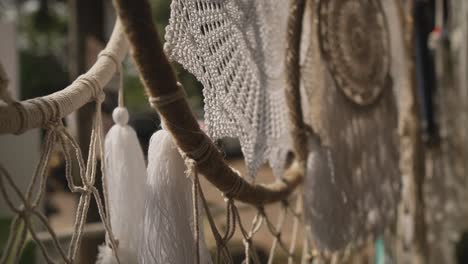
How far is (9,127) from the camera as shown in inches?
12.2

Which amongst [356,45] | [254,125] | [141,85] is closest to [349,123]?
[356,45]

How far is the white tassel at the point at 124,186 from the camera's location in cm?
44

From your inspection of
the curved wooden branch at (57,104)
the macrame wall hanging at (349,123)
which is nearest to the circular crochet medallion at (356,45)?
the macrame wall hanging at (349,123)

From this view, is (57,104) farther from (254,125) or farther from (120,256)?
(254,125)

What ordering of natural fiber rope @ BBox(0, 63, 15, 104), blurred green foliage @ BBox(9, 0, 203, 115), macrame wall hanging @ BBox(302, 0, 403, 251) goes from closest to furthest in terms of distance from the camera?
natural fiber rope @ BBox(0, 63, 15, 104)
blurred green foliage @ BBox(9, 0, 203, 115)
macrame wall hanging @ BBox(302, 0, 403, 251)

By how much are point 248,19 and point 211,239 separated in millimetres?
270

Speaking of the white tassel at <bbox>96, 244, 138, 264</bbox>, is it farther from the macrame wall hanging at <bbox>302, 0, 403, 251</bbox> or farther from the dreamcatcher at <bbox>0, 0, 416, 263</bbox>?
the macrame wall hanging at <bbox>302, 0, 403, 251</bbox>

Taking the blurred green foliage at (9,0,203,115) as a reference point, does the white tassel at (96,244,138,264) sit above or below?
below

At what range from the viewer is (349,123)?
2.55ft

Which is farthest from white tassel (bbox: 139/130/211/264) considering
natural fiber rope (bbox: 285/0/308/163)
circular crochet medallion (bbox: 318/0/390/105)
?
circular crochet medallion (bbox: 318/0/390/105)

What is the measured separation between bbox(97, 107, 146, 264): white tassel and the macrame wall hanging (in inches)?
11.7

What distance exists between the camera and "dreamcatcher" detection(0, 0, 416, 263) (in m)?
0.39

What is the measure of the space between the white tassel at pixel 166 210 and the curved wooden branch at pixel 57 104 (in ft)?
0.24

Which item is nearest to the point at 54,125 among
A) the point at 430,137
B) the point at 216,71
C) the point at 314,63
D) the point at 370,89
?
the point at 216,71
